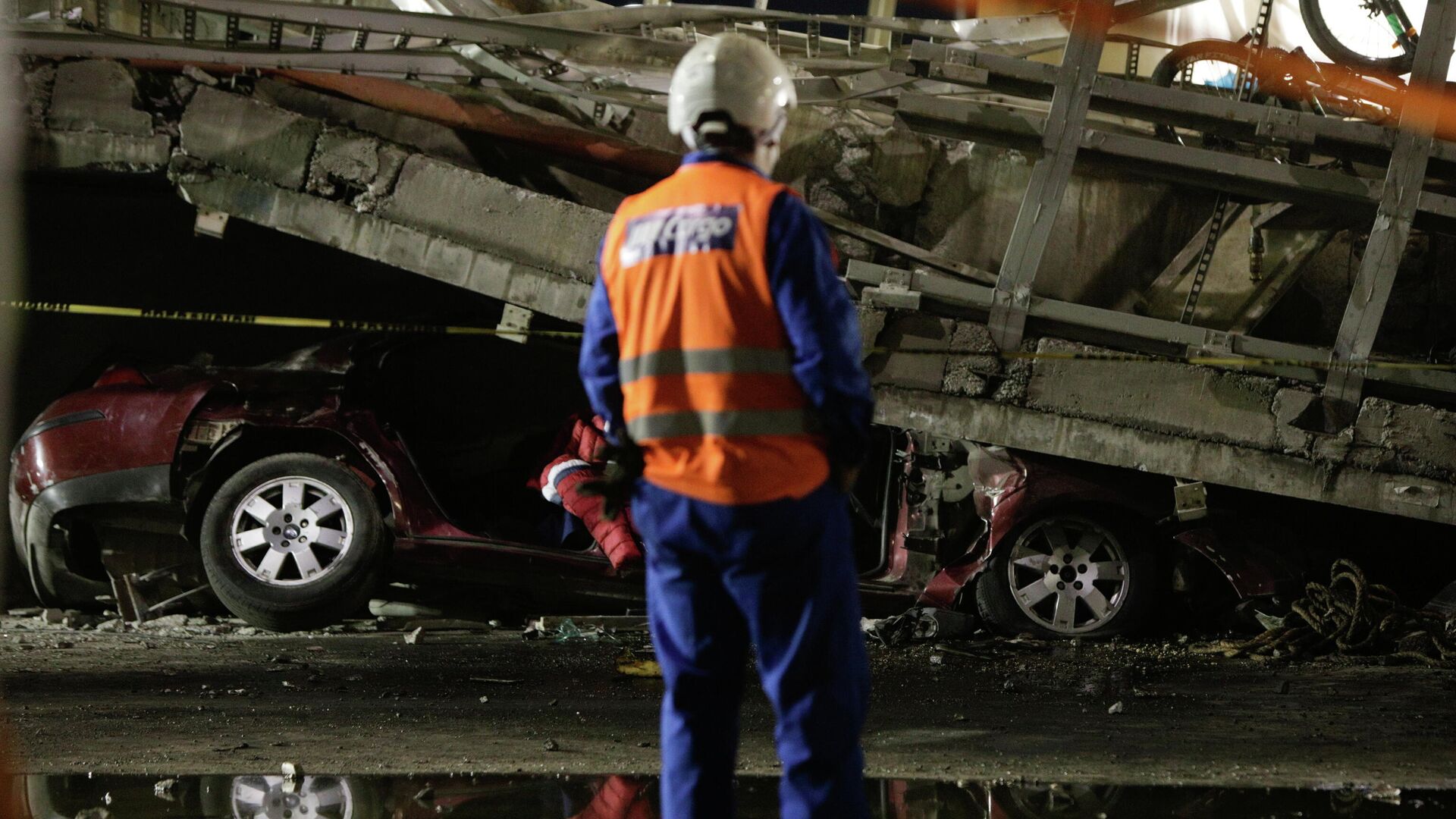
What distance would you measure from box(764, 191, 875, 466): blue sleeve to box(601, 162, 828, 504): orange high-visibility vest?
1.2 inches

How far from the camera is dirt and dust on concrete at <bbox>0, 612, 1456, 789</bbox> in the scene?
11.6 ft

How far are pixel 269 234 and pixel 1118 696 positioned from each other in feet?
21.5

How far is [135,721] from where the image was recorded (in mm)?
4074

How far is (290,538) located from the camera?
5695 millimetres

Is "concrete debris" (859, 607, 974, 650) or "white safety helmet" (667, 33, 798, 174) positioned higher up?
"white safety helmet" (667, 33, 798, 174)

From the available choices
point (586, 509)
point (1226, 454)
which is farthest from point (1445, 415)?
point (586, 509)

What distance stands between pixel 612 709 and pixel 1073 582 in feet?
7.73

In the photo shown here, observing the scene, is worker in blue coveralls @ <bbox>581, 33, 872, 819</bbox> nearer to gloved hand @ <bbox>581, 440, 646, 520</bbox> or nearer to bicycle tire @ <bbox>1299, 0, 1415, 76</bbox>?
gloved hand @ <bbox>581, 440, 646, 520</bbox>

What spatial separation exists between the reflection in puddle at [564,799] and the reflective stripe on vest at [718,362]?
48.5 inches

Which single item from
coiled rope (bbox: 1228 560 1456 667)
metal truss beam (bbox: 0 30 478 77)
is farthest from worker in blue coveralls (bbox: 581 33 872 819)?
metal truss beam (bbox: 0 30 478 77)

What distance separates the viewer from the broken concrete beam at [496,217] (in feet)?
20.5

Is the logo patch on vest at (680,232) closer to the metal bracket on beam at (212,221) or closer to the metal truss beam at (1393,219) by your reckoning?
the metal truss beam at (1393,219)

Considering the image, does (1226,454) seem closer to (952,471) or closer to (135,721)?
(952,471)

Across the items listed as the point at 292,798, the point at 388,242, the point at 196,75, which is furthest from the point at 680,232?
the point at 196,75
